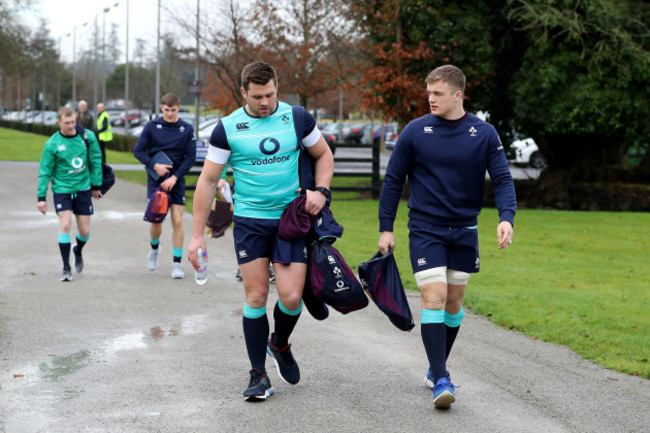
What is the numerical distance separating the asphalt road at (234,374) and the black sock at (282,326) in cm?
28

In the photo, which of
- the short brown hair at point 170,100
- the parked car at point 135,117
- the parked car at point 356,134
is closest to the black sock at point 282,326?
the short brown hair at point 170,100

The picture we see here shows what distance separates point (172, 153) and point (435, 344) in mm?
5658

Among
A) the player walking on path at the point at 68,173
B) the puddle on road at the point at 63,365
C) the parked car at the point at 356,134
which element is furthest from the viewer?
the parked car at the point at 356,134

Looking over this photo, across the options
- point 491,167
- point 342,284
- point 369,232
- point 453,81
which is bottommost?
point 369,232

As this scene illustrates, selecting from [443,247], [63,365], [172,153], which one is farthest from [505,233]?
[172,153]

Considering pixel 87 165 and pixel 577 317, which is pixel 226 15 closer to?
pixel 87 165

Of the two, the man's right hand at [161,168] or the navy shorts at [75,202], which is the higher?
the man's right hand at [161,168]

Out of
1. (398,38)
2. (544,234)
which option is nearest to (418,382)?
(544,234)

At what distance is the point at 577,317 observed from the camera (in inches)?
328

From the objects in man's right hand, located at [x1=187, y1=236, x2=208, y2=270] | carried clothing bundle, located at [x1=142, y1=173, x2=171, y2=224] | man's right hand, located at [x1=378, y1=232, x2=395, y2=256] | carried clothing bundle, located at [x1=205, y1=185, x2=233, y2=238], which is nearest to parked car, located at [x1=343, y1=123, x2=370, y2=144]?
carried clothing bundle, located at [x1=205, y1=185, x2=233, y2=238]

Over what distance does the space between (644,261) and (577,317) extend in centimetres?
506

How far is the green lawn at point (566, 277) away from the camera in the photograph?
7.50 meters

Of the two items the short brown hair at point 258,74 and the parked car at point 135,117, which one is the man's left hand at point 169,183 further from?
the parked car at point 135,117

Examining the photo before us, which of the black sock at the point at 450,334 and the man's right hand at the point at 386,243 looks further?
the black sock at the point at 450,334
